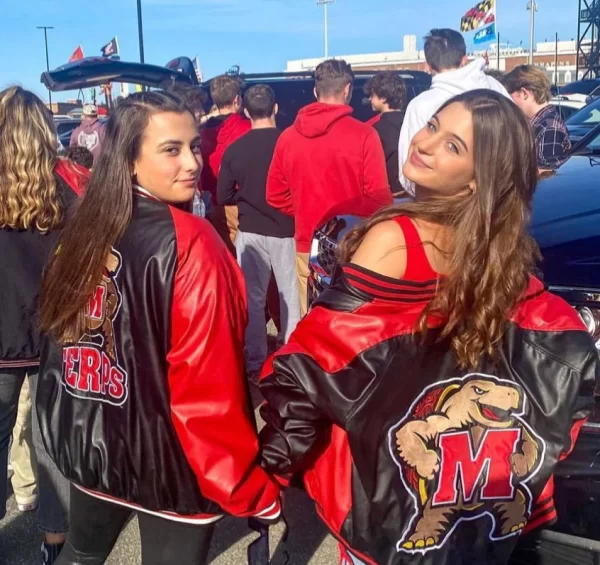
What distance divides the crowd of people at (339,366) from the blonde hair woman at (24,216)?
22.8 inches

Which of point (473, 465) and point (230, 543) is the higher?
point (473, 465)

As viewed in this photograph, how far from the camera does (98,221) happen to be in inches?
75.2

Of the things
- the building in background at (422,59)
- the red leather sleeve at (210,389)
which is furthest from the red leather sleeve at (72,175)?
the building in background at (422,59)

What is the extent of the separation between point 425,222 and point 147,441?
898 mm

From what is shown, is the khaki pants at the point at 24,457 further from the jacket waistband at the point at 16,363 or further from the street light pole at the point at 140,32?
the street light pole at the point at 140,32

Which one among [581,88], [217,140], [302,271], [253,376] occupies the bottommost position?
[253,376]

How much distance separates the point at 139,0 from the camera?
18.8 metres

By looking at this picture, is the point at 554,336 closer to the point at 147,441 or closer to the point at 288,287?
the point at 147,441

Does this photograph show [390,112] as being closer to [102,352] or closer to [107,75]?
[107,75]

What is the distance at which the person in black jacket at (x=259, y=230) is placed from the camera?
5.09 metres

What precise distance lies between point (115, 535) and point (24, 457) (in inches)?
54.8

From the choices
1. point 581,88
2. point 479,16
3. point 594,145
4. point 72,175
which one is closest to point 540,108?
point 594,145

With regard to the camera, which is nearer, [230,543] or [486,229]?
[486,229]

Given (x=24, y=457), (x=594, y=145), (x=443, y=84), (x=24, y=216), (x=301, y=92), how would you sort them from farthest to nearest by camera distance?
(x=301, y=92)
(x=443, y=84)
(x=594, y=145)
(x=24, y=457)
(x=24, y=216)
